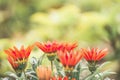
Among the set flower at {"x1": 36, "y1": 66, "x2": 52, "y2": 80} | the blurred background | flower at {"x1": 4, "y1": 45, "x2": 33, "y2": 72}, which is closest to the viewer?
flower at {"x1": 36, "y1": 66, "x2": 52, "y2": 80}

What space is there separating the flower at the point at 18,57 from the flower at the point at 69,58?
0.14 meters

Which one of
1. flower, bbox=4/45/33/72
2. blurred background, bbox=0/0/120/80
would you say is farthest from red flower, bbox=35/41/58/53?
blurred background, bbox=0/0/120/80

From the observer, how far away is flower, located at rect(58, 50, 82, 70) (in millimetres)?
1396

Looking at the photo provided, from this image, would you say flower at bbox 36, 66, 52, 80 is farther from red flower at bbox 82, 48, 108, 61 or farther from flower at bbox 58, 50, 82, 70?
red flower at bbox 82, 48, 108, 61

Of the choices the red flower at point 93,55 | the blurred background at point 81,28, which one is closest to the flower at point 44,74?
the red flower at point 93,55

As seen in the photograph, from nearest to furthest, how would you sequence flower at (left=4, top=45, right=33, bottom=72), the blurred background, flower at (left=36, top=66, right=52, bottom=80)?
flower at (left=36, top=66, right=52, bottom=80) → flower at (left=4, top=45, right=33, bottom=72) → the blurred background

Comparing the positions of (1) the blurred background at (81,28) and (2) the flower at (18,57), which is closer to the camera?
(2) the flower at (18,57)

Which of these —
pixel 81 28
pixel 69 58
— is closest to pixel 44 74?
pixel 69 58

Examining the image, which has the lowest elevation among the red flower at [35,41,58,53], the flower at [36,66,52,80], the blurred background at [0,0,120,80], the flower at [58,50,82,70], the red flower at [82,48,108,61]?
the flower at [36,66,52,80]

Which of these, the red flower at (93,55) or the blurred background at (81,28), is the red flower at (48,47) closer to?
the red flower at (93,55)

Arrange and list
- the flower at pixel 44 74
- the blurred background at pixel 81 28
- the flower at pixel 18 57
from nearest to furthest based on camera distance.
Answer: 1. the flower at pixel 44 74
2. the flower at pixel 18 57
3. the blurred background at pixel 81 28

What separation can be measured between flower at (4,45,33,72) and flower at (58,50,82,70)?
14 centimetres

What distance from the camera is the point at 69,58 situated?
4.60 feet

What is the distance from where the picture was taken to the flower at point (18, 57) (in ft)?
4.80
